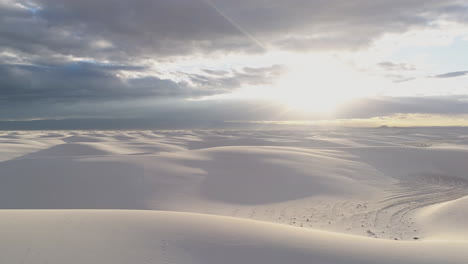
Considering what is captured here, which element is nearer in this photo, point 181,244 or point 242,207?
point 181,244

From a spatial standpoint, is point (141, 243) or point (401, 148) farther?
point (401, 148)

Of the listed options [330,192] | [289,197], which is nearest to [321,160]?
[330,192]

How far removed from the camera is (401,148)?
19172mm

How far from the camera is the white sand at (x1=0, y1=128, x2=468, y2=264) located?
3.82 meters

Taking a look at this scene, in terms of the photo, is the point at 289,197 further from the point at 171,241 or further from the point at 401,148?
the point at 401,148

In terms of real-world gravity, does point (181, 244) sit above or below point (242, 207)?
above

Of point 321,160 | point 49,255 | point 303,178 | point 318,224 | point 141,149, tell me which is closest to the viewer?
point 49,255

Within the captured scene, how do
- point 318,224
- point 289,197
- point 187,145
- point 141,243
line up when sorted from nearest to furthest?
1. point 141,243
2. point 318,224
3. point 289,197
4. point 187,145

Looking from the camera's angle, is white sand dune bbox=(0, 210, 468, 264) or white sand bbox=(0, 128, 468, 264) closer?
white sand dune bbox=(0, 210, 468, 264)

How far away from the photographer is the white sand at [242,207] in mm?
3816

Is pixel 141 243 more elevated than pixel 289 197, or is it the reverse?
pixel 141 243

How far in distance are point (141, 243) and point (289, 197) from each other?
6675 mm

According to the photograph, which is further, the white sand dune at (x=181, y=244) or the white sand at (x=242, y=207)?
the white sand at (x=242, y=207)

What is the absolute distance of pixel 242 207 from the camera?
8844 mm
